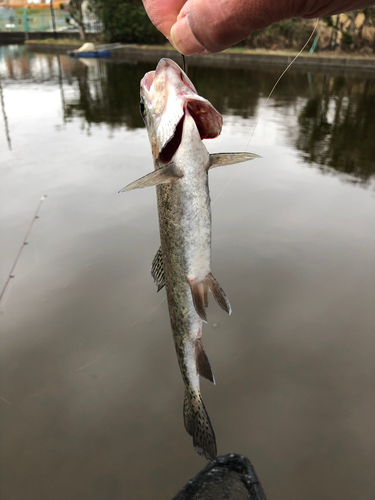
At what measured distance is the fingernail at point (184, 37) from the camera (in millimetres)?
1434

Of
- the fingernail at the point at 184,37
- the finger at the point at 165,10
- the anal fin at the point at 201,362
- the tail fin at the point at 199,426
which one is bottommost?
the tail fin at the point at 199,426

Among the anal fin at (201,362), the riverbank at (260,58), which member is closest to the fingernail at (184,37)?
the anal fin at (201,362)

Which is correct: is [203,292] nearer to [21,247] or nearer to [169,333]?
[169,333]

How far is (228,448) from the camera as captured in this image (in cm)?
315

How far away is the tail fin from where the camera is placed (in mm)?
2154

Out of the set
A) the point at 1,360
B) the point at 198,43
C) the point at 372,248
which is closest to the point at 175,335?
the point at 198,43

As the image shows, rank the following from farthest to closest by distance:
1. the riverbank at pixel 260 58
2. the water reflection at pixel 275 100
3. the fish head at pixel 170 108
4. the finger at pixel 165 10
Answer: the riverbank at pixel 260 58, the water reflection at pixel 275 100, the fish head at pixel 170 108, the finger at pixel 165 10

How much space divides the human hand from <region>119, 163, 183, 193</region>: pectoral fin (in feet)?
1.52

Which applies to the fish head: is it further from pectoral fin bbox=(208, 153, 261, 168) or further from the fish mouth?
pectoral fin bbox=(208, 153, 261, 168)

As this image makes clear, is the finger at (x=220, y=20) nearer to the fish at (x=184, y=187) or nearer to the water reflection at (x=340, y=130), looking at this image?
the fish at (x=184, y=187)

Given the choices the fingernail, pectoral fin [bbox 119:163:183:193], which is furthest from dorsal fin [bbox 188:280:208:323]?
the fingernail

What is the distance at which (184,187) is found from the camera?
5.87 feet

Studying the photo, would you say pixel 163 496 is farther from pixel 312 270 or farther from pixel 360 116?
pixel 360 116

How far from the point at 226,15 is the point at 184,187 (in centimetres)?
70
